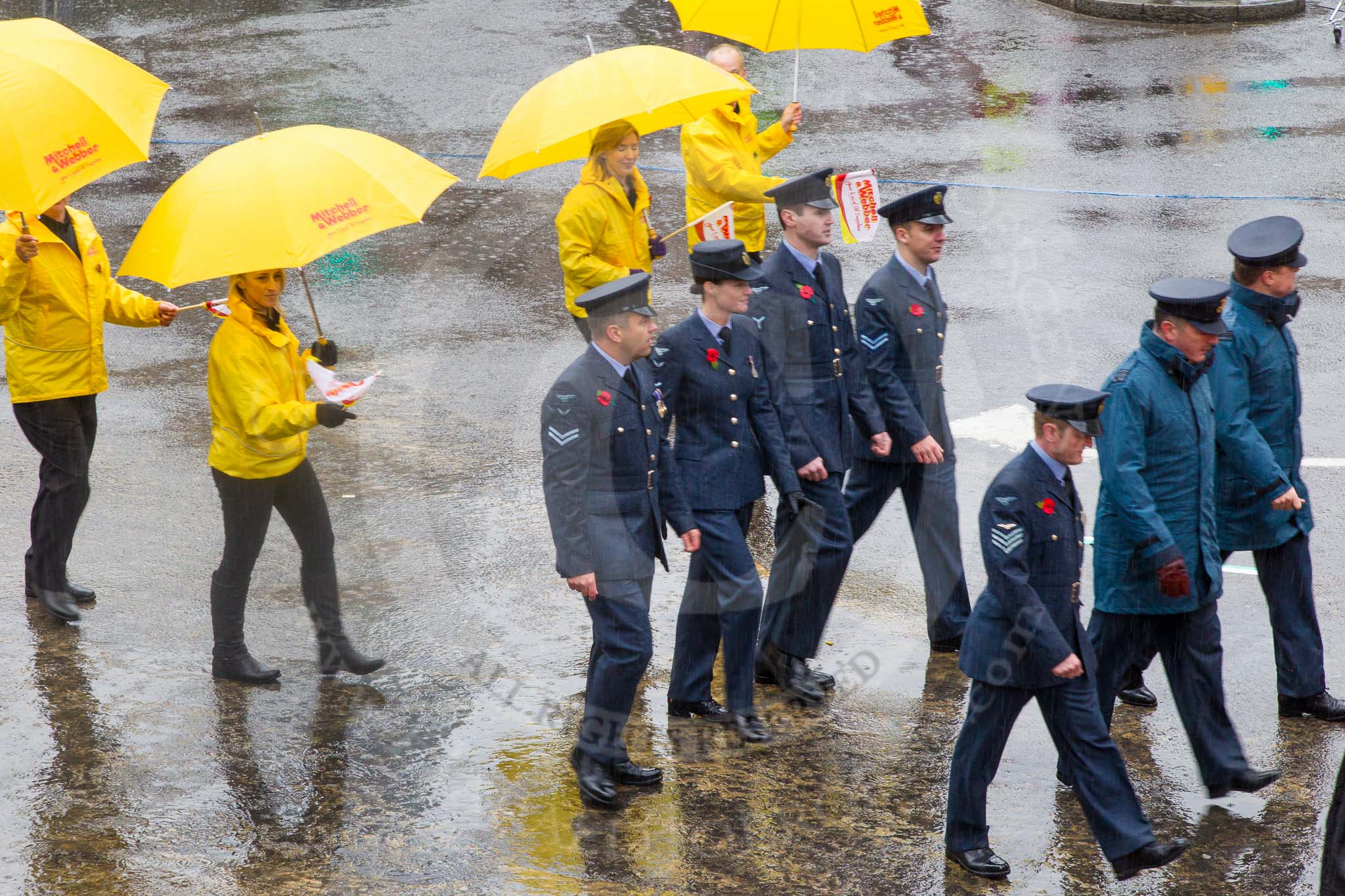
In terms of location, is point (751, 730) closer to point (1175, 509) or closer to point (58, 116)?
point (1175, 509)

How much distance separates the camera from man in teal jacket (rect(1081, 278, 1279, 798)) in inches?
212

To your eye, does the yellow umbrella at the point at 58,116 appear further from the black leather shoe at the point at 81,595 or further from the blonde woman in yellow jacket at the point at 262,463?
A: the black leather shoe at the point at 81,595

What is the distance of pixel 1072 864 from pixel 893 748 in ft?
2.90

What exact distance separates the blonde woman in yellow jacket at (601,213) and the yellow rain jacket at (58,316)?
1905 millimetres

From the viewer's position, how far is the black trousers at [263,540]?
607 cm

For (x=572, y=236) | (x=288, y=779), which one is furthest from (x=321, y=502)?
(x=572, y=236)

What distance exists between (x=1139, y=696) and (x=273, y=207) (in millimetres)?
3855

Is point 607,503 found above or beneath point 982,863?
above

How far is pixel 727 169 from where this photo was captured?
27.3ft

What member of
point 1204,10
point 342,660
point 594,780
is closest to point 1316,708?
point 594,780

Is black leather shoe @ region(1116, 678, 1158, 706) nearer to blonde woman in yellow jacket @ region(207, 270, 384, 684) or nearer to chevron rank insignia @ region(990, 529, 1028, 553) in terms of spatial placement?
chevron rank insignia @ region(990, 529, 1028, 553)

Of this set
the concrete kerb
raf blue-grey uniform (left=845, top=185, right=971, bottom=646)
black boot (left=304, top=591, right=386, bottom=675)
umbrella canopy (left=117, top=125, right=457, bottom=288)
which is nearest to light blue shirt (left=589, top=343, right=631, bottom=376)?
umbrella canopy (left=117, top=125, right=457, bottom=288)

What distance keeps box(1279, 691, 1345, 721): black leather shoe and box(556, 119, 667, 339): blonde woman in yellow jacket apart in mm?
3420

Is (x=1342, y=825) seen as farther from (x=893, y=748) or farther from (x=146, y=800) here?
(x=146, y=800)
